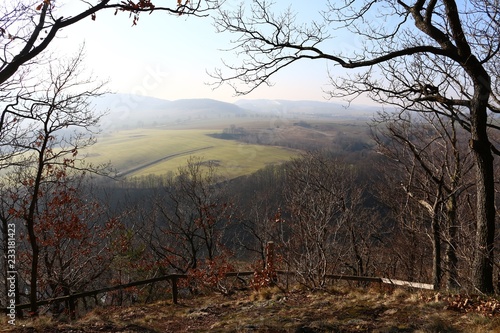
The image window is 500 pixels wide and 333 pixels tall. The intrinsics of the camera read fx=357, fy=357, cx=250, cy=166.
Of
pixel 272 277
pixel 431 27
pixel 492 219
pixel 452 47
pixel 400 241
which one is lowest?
pixel 400 241

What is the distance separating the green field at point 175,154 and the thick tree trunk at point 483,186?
184 feet

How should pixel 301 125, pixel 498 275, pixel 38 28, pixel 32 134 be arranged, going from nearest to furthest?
pixel 38 28, pixel 498 275, pixel 32 134, pixel 301 125

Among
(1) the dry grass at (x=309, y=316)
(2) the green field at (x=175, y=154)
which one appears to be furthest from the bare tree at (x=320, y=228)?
(2) the green field at (x=175, y=154)

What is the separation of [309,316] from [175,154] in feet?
277

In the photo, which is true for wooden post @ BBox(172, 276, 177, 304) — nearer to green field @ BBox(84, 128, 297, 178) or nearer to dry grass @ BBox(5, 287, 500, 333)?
dry grass @ BBox(5, 287, 500, 333)

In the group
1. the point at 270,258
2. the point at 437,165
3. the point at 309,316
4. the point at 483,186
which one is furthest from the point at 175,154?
the point at 483,186

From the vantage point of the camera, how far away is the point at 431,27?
5.76m

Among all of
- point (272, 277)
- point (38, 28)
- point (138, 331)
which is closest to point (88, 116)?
point (38, 28)

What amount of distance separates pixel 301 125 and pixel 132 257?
108m

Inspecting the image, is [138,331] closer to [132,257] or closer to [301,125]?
[132,257]

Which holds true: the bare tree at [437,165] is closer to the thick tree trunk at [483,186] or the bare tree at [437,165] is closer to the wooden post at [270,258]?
the thick tree trunk at [483,186]

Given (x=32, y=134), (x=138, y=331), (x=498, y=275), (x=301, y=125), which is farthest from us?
(x=301, y=125)

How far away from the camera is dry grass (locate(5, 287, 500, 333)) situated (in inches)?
193

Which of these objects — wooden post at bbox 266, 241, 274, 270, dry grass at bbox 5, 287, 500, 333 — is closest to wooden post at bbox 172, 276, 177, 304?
dry grass at bbox 5, 287, 500, 333
